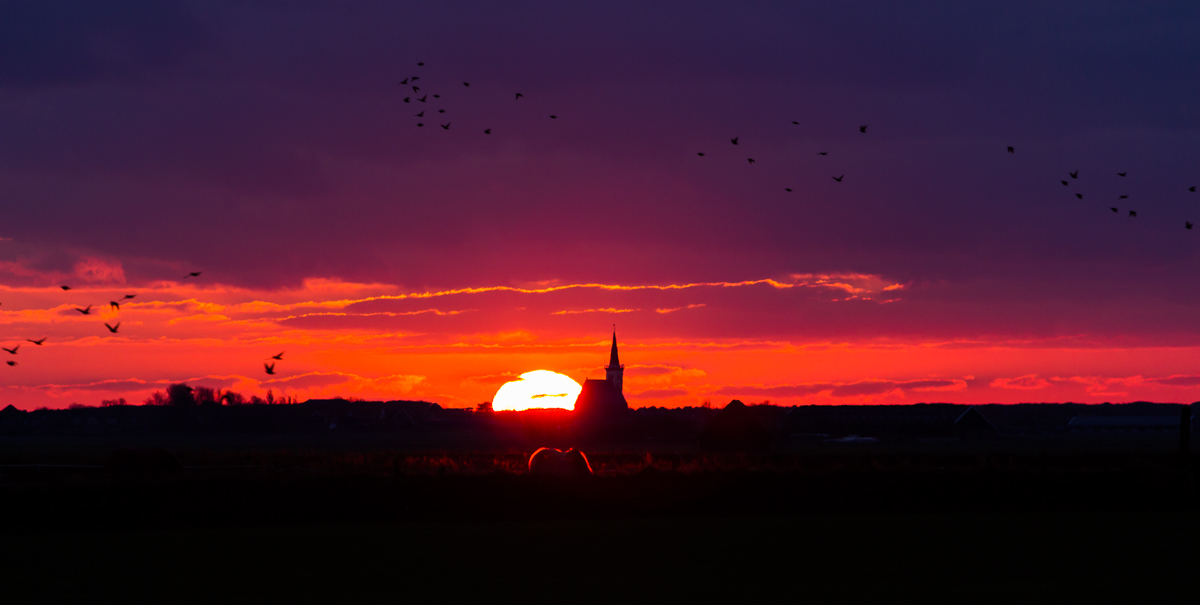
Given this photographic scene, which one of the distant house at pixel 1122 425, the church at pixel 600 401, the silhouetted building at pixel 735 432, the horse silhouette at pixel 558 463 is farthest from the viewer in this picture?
the distant house at pixel 1122 425

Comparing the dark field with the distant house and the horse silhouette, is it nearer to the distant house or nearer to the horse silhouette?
the horse silhouette

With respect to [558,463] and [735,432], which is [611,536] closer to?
[558,463]

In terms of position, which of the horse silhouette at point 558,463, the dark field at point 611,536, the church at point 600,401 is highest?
the church at point 600,401

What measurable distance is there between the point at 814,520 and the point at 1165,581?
556 inches

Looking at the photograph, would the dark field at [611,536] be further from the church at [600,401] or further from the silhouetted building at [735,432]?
the church at [600,401]

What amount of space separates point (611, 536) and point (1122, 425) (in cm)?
18692

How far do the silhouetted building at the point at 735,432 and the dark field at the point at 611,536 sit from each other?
162 ft

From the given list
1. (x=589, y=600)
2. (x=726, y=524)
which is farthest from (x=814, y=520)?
(x=589, y=600)

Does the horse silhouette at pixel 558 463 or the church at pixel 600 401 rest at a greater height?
the church at pixel 600 401

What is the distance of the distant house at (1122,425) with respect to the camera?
185875 mm

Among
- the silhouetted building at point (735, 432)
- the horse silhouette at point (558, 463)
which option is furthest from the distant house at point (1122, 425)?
the horse silhouette at point (558, 463)

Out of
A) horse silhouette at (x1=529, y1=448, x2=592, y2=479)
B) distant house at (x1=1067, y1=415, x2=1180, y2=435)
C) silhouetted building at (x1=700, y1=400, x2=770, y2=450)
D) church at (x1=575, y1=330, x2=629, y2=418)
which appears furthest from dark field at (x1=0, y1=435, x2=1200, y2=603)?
distant house at (x1=1067, y1=415, x2=1180, y2=435)

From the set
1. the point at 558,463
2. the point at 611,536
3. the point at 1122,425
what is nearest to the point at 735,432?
the point at 558,463

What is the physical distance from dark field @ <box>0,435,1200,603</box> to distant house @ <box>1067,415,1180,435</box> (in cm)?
16150
